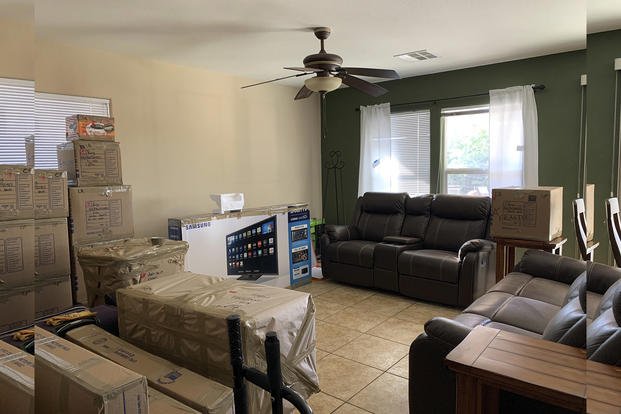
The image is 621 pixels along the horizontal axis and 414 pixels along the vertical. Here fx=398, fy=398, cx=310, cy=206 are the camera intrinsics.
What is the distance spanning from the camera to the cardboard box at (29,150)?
60 centimetres

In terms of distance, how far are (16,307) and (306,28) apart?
2.88 metres

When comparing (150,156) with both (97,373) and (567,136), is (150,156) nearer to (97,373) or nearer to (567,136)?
(97,373)

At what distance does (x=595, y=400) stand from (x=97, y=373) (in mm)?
1001

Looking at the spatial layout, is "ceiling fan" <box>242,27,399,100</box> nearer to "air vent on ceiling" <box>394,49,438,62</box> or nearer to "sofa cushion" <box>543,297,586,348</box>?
"air vent on ceiling" <box>394,49,438,62</box>

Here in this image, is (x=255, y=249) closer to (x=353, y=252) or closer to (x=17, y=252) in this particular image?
(x=353, y=252)

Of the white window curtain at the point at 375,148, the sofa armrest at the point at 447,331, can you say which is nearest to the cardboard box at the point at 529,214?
the sofa armrest at the point at 447,331

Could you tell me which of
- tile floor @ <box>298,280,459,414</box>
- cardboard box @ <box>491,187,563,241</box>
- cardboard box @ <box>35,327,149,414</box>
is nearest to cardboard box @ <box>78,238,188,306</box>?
tile floor @ <box>298,280,459,414</box>

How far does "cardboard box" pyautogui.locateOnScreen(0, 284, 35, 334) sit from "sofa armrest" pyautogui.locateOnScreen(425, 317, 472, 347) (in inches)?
57.7

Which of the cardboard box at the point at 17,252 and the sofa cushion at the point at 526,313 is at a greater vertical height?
the cardboard box at the point at 17,252

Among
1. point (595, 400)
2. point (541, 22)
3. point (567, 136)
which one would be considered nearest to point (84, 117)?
point (595, 400)

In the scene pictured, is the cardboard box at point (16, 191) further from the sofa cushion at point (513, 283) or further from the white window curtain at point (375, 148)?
the white window curtain at point (375, 148)

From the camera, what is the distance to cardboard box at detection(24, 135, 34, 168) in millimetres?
604

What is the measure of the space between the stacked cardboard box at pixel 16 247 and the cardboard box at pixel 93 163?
1995 mm

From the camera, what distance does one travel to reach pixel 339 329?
3180 mm
